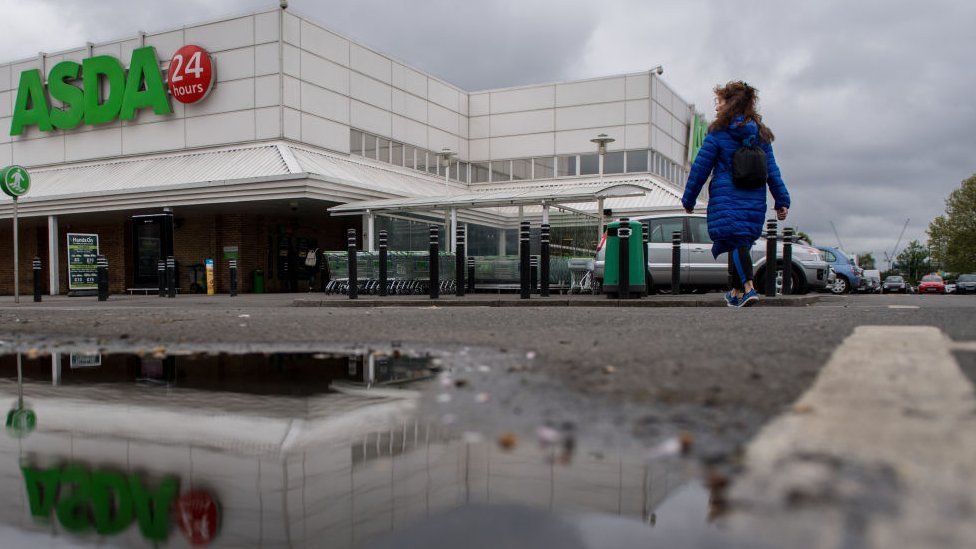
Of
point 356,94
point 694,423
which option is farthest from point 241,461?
point 356,94

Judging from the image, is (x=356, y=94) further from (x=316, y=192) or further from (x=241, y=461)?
(x=241, y=461)

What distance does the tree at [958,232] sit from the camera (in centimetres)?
6378

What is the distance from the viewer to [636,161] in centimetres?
3177

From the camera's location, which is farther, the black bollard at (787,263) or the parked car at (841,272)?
the parked car at (841,272)

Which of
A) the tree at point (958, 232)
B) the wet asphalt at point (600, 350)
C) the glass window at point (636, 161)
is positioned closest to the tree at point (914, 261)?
the tree at point (958, 232)

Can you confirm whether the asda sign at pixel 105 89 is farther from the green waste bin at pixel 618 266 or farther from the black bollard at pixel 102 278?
the green waste bin at pixel 618 266

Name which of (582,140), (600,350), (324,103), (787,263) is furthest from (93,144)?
(600,350)

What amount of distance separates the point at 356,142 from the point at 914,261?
→ 111069 mm

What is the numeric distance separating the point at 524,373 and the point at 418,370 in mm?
815

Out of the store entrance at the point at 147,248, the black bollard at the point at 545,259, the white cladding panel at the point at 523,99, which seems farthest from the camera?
the white cladding panel at the point at 523,99

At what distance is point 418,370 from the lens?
445cm

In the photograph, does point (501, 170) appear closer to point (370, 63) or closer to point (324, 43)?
point (370, 63)

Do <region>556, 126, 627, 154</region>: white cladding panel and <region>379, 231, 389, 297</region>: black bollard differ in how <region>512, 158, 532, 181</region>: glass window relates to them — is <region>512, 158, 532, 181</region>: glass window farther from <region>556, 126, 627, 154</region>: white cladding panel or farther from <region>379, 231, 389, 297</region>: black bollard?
<region>379, 231, 389, 297</region>: black bollard

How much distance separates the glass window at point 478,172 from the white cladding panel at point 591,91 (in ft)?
14.7
